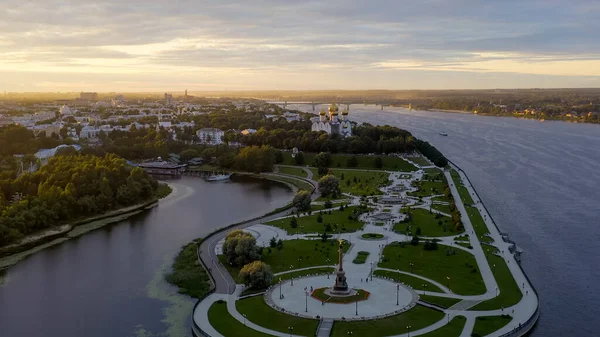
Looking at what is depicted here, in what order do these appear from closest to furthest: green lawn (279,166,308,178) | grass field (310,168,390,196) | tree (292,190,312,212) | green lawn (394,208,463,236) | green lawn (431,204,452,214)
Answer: green lawn (394,208,463,236) → green lawn (431,204,452,214) → tree (292,190,312,212) → grass field (310,168,390,196) → green lawn (279,166,308,178)

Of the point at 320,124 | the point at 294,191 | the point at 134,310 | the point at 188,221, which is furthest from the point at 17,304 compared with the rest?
the point at 320,124

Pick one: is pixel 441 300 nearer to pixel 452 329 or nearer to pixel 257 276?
pixel 452 329

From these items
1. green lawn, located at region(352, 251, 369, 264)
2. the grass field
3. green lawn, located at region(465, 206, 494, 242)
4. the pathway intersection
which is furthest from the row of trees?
green lawn, located at region(465, 206, 494, 242)

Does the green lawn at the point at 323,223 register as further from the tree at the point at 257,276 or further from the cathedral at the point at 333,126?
the cathedral at the point at 333,126

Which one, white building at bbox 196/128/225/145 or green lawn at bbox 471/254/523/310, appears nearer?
green lawn at bbox 471/254/523/310

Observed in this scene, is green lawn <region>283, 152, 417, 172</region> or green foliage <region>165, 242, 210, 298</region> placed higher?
green lawn <region>283, 152, 417, 172</region>

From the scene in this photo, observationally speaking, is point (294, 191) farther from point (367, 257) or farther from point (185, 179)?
point (367, 257)

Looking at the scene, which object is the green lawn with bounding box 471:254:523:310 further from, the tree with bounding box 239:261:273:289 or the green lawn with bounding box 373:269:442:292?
the tree with bounding box 239:261:273:289

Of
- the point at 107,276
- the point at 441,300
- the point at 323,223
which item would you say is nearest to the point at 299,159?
the point at 323,223
